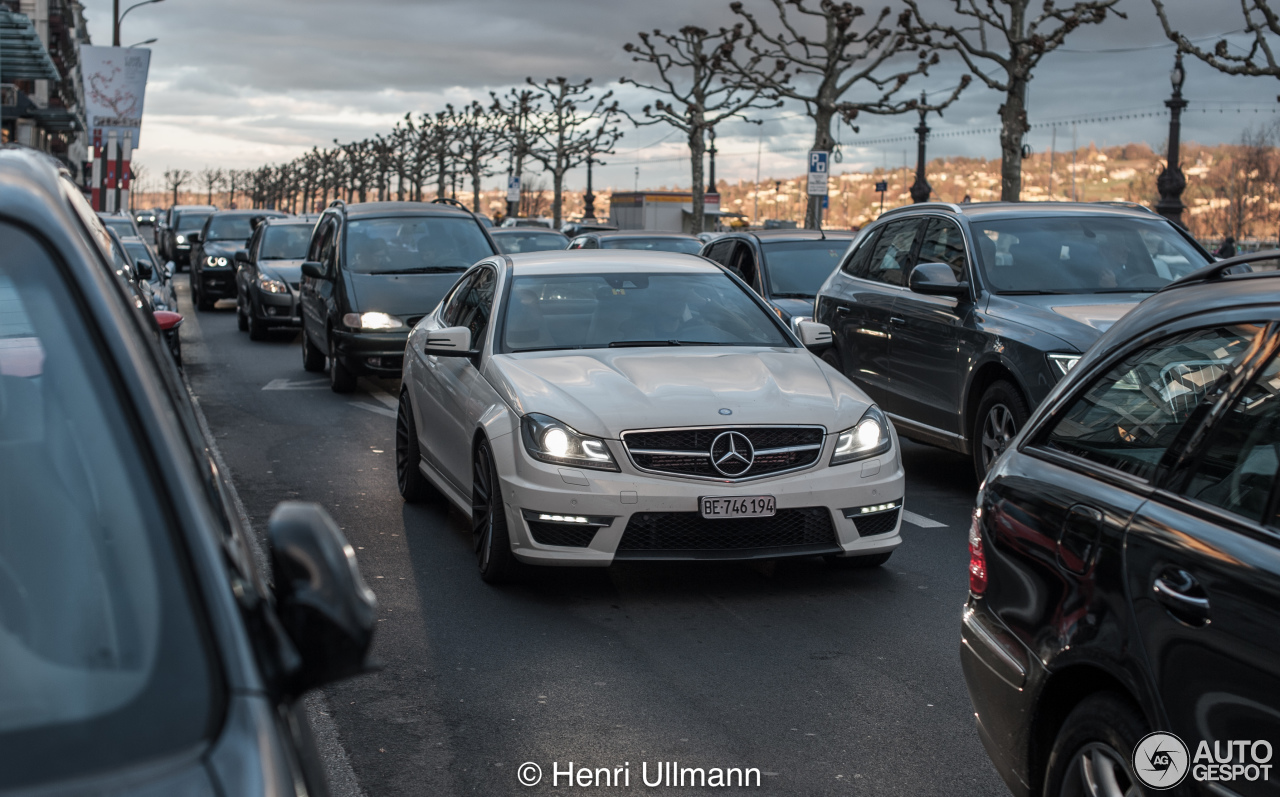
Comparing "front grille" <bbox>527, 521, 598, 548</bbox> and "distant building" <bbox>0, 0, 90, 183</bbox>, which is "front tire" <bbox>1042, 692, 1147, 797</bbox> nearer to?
"front grille" <bbox>527, 521, 598, 548</bbox>

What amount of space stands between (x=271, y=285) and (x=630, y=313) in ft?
47.5

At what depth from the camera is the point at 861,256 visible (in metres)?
11.3

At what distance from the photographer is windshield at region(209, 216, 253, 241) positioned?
30.5 metres

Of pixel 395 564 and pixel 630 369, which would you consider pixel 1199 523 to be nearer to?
pixel 630 369

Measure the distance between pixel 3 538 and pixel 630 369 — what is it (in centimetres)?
512

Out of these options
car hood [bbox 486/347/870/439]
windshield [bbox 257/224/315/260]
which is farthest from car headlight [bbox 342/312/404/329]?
windshield [bbox 257/224/315/260]

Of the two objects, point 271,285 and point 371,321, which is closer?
point 371,321

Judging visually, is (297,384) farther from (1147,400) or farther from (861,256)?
(1147,400)

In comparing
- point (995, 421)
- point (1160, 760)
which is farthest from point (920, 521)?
point (1160, 760)

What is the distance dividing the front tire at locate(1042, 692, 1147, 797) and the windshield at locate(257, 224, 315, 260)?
66.4ft

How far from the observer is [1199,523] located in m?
2.90

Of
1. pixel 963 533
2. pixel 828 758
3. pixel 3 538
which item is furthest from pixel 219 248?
pixel 3 538

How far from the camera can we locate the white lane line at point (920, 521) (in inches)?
333

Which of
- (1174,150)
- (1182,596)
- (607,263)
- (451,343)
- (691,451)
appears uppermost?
(1174,150)
